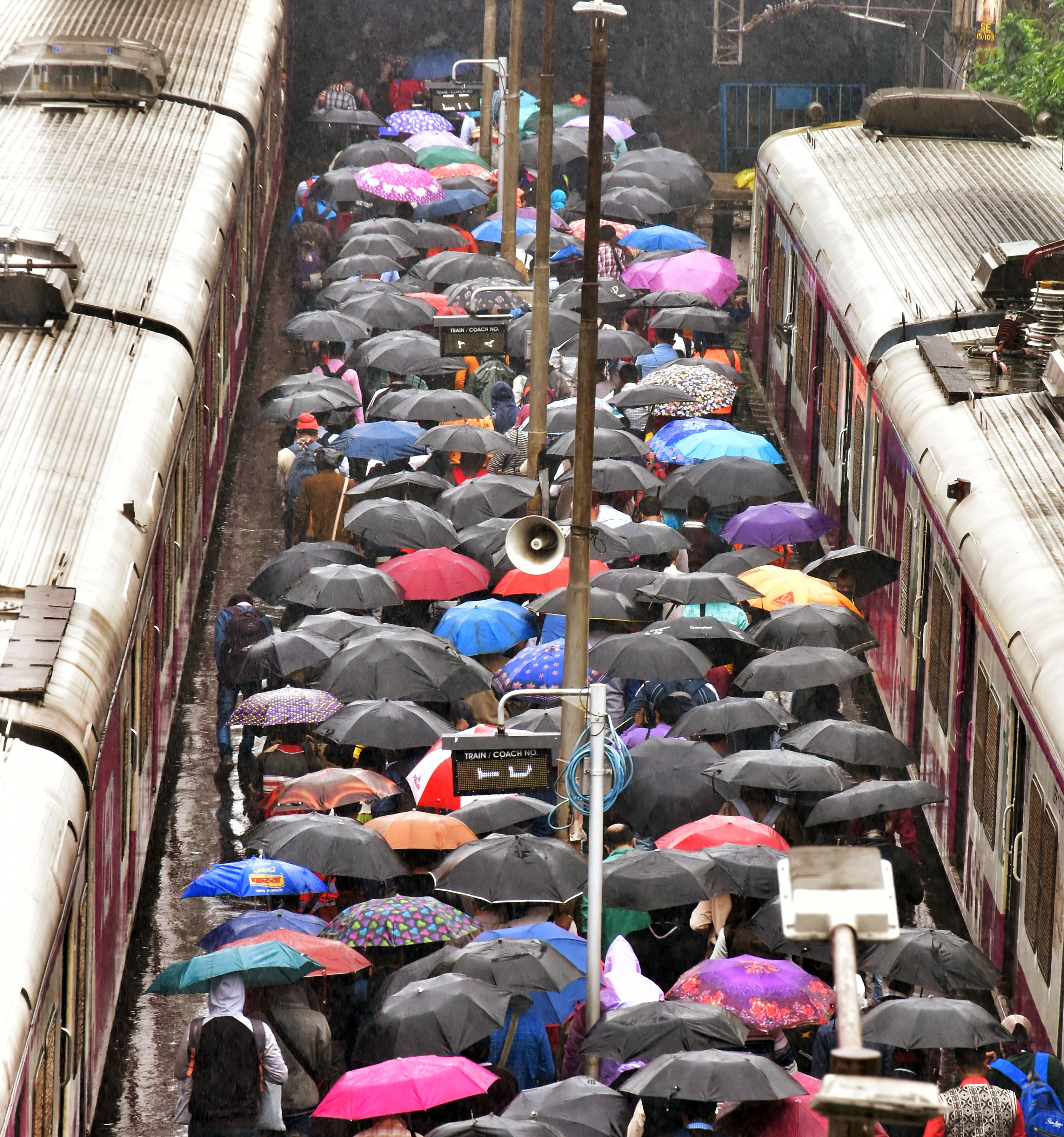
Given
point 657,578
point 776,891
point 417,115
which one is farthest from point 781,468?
point 417,115

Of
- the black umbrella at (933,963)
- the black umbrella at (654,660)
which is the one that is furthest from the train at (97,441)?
the black umbrella at (933,963)

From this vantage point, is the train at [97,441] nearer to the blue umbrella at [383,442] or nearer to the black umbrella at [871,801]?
the blue umbrella at [383,442]

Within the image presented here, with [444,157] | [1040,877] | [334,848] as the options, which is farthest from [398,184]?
[1040,877]

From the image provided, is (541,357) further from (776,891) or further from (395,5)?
(395,5)

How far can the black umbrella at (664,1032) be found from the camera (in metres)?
7.89

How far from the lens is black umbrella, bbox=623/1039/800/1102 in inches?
289

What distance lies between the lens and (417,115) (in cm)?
3000

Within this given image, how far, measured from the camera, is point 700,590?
1305 cm

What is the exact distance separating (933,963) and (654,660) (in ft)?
12.0

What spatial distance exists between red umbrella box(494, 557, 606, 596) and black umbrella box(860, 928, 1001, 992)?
516cm

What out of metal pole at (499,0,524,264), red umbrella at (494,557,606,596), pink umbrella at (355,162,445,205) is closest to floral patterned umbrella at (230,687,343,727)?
red umbrella at (494,557,606,596)

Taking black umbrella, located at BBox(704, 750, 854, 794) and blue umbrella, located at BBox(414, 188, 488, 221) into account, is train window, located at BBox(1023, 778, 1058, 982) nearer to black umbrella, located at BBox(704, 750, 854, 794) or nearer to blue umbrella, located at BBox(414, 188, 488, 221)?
black umbrella, located at BBox(704, 750, 854, 794)

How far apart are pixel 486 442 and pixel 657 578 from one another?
3.13m

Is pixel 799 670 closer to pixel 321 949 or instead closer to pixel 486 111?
pixel 321 949
